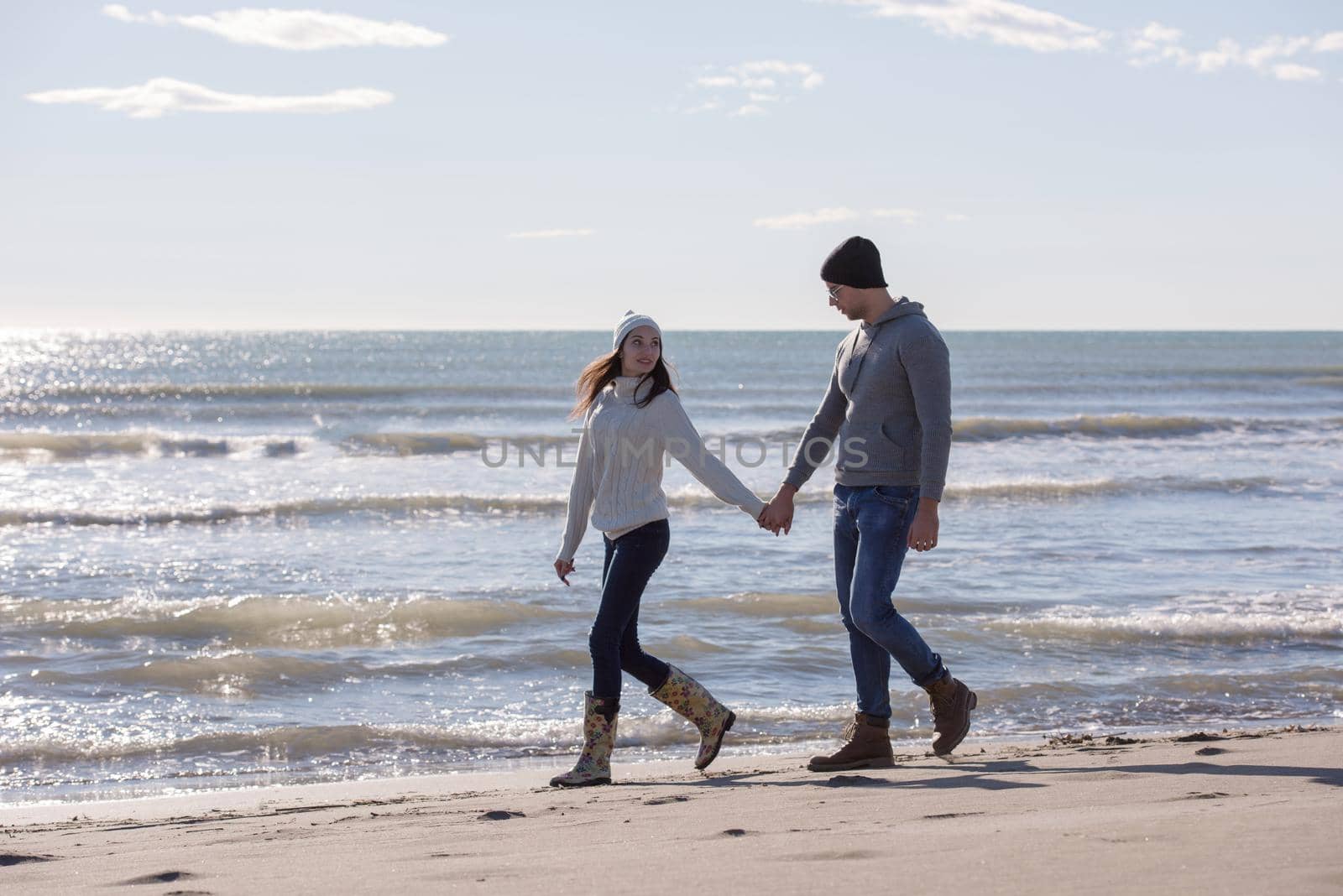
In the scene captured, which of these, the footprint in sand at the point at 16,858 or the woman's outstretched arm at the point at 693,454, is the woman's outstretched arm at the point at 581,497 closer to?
the woman's outstretched arm at the point at 693,454

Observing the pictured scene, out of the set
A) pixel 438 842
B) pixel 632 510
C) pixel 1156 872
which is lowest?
pixel 438 842

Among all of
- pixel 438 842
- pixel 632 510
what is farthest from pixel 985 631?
pixel 438 842

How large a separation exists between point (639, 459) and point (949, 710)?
1457 millimetres

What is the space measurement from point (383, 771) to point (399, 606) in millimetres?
3078

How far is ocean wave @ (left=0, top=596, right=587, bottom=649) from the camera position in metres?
7.81

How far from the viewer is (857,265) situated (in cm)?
447

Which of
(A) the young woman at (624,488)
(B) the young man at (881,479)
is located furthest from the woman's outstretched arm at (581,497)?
(B) the young man at (881,479)

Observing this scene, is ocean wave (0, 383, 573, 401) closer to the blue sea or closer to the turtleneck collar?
the blue sea

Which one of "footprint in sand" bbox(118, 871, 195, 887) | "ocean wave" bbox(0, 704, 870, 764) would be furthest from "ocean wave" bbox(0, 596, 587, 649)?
"footprint in sand" bbox(118, 871, 195, 887)

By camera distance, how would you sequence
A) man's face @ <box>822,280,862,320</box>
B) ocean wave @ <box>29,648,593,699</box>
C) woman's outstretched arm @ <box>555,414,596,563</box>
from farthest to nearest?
ocean wave @ <box>29,648,593,699</box> < woman's outstretched arm @ <box>555,414,596,563</box> < man's face @ <box>822,280,862,320</box>

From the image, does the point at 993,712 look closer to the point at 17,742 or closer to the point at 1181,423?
the point at 17,742

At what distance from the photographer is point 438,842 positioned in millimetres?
3535

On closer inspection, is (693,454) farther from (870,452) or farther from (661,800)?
(661,800)

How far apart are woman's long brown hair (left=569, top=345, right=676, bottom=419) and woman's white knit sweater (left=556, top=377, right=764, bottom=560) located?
21 mm
